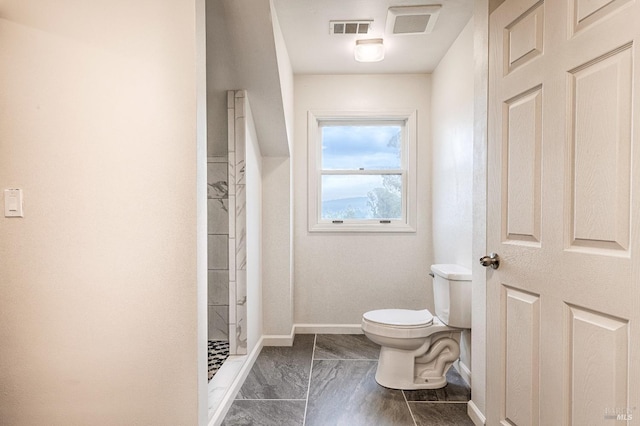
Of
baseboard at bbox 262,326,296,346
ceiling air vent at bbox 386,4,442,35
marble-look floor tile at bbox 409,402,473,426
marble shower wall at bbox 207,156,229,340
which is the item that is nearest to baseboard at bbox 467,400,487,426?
marble-look floor tile at bbox 409,402,473,426

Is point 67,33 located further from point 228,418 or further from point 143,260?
point 228,418

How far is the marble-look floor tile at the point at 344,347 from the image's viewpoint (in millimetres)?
2902

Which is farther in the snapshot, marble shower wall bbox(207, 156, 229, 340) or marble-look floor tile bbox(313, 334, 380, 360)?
marble shower wall bbox(207, 156, 229, 340)

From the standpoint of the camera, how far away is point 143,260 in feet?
4.94

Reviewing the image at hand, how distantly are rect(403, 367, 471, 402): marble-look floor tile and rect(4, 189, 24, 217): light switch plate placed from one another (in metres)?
2.21

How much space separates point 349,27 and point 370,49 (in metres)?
0.25

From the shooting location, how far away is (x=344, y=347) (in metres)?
3.09

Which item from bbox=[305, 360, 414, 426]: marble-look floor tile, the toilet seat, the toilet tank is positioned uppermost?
the toilet tank

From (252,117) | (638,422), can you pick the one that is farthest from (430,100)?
(638,422)

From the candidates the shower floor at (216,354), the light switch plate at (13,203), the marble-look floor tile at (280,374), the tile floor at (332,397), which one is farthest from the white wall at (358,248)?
the light switch plate at (13,203)

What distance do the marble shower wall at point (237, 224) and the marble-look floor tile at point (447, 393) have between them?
3.79 feet

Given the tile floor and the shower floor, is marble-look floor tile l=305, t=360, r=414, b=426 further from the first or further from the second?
the shower floor

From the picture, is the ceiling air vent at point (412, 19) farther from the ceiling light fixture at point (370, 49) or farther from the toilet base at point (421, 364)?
the toilet base at point (421, 364)

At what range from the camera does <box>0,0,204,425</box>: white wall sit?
58.6 inches
